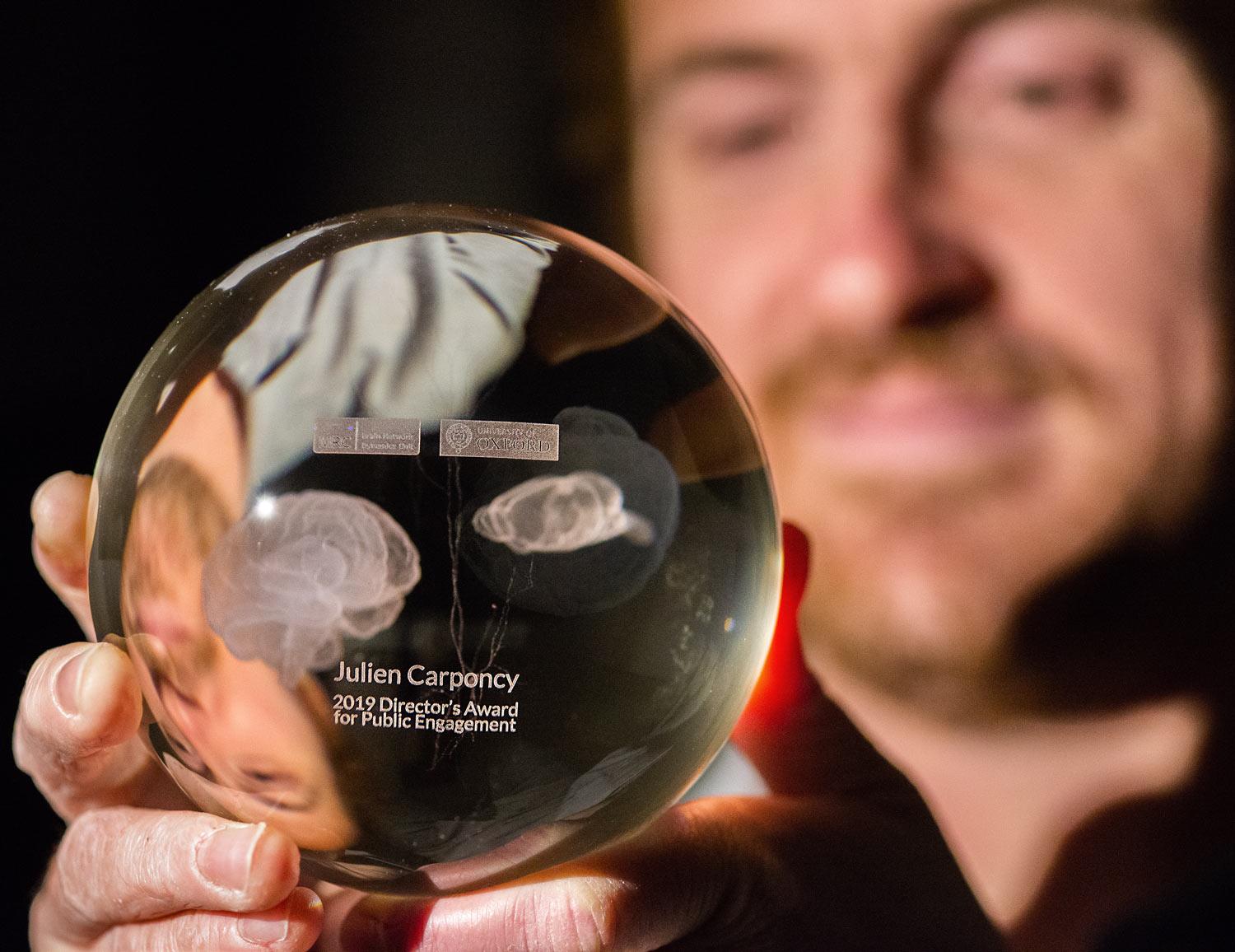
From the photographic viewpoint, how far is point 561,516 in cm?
41

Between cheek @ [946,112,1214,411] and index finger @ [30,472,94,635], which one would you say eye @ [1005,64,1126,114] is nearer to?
cheek @ [946,112,1214,411]

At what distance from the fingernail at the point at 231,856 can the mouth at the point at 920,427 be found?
2.34 feet

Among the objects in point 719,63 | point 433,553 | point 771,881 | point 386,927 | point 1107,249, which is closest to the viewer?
point 433,553

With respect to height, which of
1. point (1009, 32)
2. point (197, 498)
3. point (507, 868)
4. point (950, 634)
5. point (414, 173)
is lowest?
point (950, 634)

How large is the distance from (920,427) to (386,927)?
69 cm

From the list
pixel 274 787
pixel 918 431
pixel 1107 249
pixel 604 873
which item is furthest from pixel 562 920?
pixel 1107 249

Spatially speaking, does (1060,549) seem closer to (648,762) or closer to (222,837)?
(648,762)

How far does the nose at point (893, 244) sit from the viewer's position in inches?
37.7

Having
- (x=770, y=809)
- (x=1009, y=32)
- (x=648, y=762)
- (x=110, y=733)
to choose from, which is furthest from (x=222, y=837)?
(x=1009, y=32)

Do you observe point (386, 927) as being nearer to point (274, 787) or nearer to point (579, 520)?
point (274, 787)

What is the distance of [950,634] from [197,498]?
81 cm

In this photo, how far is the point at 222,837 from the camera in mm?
452

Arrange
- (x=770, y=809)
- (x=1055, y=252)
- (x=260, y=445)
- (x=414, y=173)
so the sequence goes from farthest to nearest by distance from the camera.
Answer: (x=414, y=173) < (x=1055, y=252) < (x=770, y=809) < (x=260, y=445)

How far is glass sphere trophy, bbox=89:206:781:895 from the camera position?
1.31 feet
